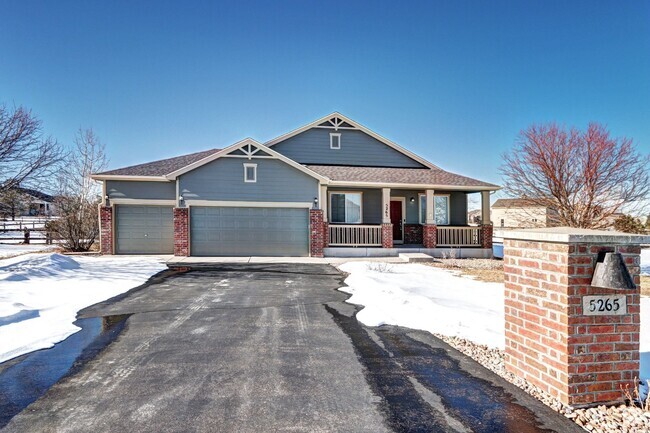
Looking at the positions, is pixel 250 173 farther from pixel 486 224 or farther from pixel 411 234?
pixel 486 224

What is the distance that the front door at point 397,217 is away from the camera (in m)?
17.3

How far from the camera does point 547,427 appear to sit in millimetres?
2646

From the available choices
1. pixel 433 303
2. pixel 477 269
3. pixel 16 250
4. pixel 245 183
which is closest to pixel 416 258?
pixel 477 269

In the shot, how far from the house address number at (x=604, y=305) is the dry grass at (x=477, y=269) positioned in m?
6.92

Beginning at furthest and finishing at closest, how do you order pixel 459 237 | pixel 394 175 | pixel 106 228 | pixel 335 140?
pixel 335 140 < pixel 394 175 < pixel 459 237 < pixel 106 228

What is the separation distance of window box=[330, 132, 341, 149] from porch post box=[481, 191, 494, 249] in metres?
7.20

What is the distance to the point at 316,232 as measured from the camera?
15.1 m

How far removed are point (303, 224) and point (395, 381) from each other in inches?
473

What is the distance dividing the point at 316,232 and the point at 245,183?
3.57m

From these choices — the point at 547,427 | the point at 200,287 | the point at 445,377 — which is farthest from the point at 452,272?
the point at 547,427

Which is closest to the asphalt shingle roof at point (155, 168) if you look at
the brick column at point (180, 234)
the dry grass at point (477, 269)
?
the brick column at point (180, 234)

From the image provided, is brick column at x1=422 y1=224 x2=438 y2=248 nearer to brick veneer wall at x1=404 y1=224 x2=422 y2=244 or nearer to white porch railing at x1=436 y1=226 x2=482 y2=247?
white porch railing at x1=436 y1=226 x2=482 y2=247

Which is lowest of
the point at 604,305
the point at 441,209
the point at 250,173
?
the point at 604,305

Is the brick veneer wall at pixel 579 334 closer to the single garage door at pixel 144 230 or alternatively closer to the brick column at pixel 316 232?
the brick column at pixel 316 232
